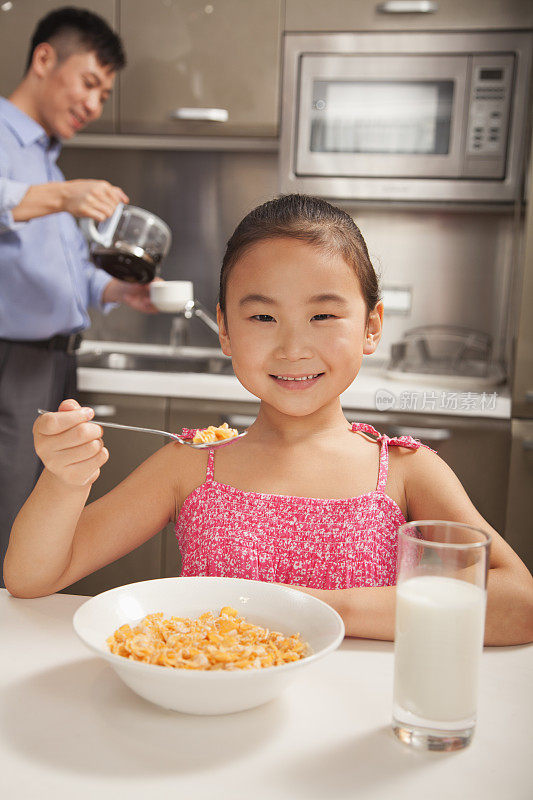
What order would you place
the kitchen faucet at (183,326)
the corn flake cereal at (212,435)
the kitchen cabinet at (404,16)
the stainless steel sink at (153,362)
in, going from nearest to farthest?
the corn flake cereal at (212,435), the kitchen cabinet at (404,16), the stainless steel sink at (153,362), the kitchen faucet at (183,326)

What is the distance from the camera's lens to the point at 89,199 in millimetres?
1854

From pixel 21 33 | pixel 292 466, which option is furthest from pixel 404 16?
pixel 292 466

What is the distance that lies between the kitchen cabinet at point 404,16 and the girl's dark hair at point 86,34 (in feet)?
1.69

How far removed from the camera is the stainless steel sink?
2508 millimetres

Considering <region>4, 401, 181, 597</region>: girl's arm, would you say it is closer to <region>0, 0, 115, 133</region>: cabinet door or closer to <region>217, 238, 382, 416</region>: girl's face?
<region>217, 238, 382, 416</region>: girl's face

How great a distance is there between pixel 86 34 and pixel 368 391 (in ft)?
4.02

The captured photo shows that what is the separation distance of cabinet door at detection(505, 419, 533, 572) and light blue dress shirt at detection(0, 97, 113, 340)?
4.10 ft

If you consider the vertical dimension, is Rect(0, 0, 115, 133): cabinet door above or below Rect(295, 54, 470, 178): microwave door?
above

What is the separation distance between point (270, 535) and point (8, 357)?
1284mm

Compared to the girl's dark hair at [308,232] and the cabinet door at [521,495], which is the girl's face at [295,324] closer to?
the girl's dark hair at [308,232]

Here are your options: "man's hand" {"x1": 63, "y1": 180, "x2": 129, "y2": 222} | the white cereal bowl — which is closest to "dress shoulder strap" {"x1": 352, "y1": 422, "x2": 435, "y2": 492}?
the white cereal bowl

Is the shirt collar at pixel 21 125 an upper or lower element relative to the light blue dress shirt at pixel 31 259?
upper

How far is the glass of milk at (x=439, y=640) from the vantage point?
59 cm

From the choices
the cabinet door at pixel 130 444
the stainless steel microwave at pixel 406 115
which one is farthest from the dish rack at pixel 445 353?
the cabinet door at pixel 130 444
